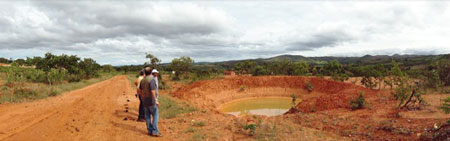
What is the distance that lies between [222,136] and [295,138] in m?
1.94

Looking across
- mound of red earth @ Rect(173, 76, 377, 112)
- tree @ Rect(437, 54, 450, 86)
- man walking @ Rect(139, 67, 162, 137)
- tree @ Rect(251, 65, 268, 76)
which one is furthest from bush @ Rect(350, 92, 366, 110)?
tree @ Rect(251, 65, 268, 76)

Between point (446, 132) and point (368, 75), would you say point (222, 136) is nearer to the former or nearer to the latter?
point (446, 132)

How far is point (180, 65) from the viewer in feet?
94.6

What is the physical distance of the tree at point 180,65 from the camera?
2867 centimetres

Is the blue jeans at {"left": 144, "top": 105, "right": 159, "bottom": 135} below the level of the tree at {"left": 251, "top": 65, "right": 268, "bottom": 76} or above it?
below

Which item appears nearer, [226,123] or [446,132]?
[446,132]

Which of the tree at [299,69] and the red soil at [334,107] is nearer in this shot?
the red soil at [334,107]

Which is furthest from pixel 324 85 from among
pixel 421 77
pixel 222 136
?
pixel 222 136

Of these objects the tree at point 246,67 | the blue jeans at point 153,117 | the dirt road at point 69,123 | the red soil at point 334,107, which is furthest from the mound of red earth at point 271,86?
the tree at point 246,67

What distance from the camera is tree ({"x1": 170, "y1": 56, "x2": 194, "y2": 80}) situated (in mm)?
28672

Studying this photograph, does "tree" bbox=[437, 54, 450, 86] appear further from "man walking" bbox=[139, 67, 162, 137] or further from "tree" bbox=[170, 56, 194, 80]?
"tree" bbox=[170, 56, 194, 80]

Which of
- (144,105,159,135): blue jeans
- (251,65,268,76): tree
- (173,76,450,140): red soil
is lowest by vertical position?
(173,76,450,140): red soil

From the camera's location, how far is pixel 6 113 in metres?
7.80

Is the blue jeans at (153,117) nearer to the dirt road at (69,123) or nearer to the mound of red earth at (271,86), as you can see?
the dirt road at (69,123)
